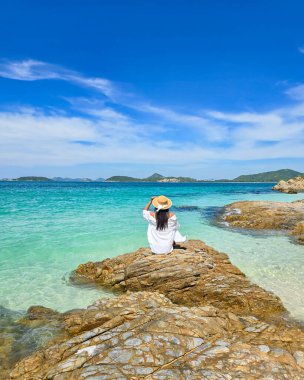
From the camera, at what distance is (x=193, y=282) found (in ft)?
31.5

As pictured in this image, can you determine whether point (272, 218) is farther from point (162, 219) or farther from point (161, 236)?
point (162, 219)

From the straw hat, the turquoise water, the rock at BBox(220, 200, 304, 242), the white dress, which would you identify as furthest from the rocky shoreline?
the rock at BBox(220, 200, 304, 242)

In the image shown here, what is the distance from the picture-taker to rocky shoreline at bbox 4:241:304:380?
4742mm

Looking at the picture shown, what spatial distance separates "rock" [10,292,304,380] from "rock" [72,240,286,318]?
2.30 metres

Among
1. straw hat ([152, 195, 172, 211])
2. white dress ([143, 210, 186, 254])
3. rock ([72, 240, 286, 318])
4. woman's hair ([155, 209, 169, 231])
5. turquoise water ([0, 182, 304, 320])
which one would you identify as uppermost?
straw hat ([152, 195, 172, 211])

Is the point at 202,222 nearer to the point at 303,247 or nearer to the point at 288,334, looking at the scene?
the point at 303,247

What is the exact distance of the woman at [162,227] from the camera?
10.3m

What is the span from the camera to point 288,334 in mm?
6199

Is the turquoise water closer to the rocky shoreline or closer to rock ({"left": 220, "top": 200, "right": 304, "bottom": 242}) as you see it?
the rocky shoreline

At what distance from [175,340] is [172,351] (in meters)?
0.30

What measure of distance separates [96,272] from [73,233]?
1004 centimetres

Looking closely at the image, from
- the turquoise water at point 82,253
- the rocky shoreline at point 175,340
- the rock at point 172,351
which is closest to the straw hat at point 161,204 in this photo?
the rocky shoreline at point 175,340

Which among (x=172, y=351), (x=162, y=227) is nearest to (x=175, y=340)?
(x=172, y=351)

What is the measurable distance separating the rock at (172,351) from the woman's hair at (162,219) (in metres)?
3.81
